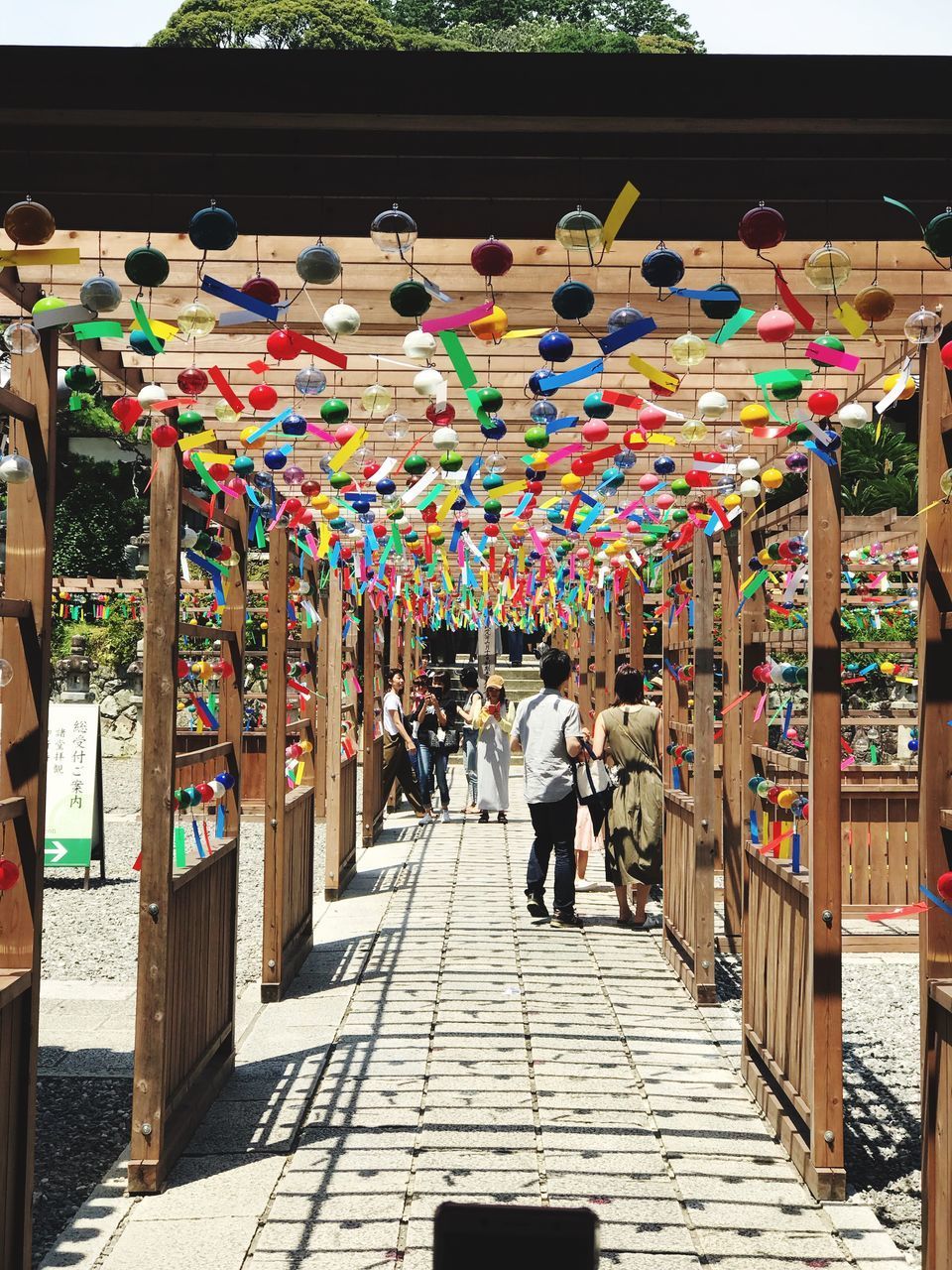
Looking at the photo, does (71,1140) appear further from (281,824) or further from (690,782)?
(690,782)

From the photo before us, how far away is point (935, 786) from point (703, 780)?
3.62m

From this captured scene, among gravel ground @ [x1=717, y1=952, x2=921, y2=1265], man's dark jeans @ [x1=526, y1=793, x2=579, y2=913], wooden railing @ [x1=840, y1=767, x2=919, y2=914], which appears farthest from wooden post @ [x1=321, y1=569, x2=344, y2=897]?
wooden railing @ [x1=840, y1=767, x2=919, y2=914]

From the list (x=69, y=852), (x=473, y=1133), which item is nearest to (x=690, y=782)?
(x=473, y=1133)

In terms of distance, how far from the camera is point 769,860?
15.9ft

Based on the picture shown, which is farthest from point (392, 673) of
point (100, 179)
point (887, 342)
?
point (100, 179)

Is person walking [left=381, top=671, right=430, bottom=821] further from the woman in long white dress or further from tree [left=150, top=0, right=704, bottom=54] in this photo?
tree [left=150, top=0, right=704, bottom=54]

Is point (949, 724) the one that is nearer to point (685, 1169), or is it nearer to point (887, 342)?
point (685, 1169)

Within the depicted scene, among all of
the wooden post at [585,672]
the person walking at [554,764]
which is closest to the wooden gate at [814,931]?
the person walking at [554,764]

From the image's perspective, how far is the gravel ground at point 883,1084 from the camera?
4066 mm

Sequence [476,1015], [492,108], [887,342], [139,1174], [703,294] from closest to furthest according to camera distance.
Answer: [492,108]
[703,294]
[139,1174]
[887,342]
[476,1015]

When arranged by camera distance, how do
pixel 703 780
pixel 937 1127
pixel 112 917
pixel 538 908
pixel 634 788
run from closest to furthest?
pixel 937 1127 < pixel 703 780 < pixel 634 788 < pixel 538 908 < pixel 112 917

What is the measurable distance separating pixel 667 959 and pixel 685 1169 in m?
3.46

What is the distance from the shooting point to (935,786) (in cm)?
311

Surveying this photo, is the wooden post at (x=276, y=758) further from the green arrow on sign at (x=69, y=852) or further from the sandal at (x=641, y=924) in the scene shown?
the green arrow on sign at (x=69, y=852)
